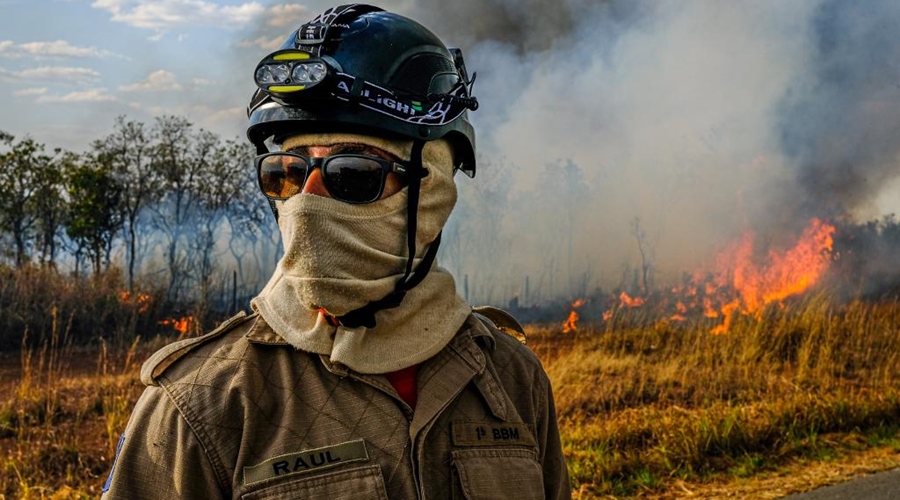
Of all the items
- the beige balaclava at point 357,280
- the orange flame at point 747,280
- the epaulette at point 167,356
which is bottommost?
the orange flame at point 747,280

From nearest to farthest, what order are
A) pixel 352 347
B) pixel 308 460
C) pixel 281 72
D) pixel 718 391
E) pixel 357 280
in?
pixel 308 460, pixel 352 347, pixel 357 280, pixel 281 72, pixel 718 391

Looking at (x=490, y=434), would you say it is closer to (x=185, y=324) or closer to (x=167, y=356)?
(x=167, y=356)

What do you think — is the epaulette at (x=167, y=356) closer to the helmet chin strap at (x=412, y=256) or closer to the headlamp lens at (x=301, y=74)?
the helmet chin strap at (x=412, y=256)

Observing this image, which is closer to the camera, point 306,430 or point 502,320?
point 306,430

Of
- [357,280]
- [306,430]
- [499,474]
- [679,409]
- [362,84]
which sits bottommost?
[679,409]

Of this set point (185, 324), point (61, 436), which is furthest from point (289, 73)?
point (185, 324)

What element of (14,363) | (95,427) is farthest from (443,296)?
(14,363)

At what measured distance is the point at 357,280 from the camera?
1.83m

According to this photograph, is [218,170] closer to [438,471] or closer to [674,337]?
[674,337]

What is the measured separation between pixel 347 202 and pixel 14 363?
38.2ft

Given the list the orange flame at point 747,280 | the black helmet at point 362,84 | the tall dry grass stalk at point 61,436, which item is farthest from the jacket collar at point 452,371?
the orange flame at point 747,280

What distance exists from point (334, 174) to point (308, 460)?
0.61m

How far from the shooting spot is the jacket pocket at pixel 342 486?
160 centimetres

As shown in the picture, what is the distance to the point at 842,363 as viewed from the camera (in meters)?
8.86
